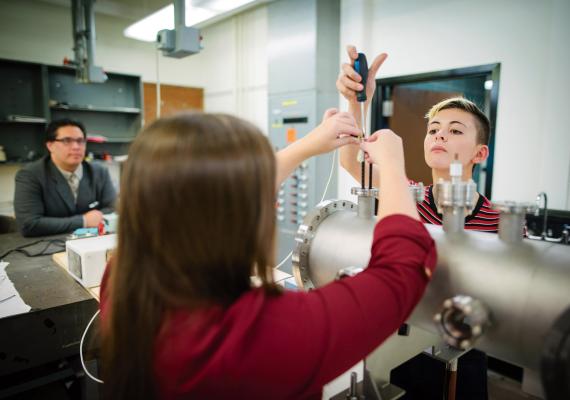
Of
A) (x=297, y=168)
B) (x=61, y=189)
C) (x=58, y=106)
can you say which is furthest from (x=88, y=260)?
(x=58, y=106)

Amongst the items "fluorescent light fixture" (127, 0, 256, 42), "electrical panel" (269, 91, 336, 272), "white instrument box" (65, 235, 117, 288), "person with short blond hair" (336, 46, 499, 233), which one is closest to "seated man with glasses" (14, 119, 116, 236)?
"white instrument box" (65, 235, 117, 288)

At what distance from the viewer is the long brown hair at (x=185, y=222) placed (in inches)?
20.4

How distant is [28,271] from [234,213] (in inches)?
55.3

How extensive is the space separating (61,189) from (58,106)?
162 centimetres

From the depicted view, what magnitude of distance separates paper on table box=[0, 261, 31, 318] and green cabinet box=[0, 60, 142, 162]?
2.52 metres

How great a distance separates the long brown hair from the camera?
52 cm

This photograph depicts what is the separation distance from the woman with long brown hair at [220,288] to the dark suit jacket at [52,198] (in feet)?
6.06

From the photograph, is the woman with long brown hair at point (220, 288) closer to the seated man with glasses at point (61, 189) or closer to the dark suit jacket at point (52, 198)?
the seated man with glasses at point (61, 189)

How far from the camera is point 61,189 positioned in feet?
7.70

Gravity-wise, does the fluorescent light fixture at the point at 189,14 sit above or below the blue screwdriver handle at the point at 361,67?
above

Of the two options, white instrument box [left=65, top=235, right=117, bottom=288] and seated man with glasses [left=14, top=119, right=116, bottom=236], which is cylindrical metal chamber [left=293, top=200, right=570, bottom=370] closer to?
white instrument box [left=65, top=235, right=117, bottom=288]

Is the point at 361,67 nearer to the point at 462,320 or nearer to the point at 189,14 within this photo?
the point at 462,320

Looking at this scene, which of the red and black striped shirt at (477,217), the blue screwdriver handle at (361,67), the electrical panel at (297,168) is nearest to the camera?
the blue screwdriver handle at (361,67)

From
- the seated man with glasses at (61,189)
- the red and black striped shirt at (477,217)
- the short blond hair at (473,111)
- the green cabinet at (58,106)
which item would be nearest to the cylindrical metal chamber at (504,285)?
the red and black striped shirt at (477,217)
